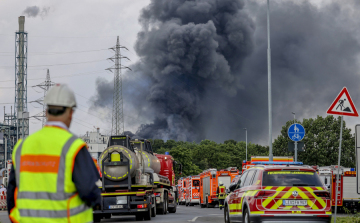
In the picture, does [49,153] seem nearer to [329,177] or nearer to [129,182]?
[129,182]

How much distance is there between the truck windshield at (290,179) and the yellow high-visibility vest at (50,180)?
8.37 meters

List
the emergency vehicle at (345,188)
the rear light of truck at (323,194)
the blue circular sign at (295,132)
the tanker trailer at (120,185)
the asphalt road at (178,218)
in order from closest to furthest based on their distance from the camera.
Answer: the rear light of truck at (323,194) < the asphalt road at (178,218) < the tanker trailer at (120,185) < the blue circular sign at (295,132) < the emergency vehicle at (345,188)

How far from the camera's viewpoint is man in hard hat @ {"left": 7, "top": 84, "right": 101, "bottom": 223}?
152 inches

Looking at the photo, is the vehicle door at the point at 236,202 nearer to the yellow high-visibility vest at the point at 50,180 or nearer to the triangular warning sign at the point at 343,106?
the triangular warning sign at the point at 343,106

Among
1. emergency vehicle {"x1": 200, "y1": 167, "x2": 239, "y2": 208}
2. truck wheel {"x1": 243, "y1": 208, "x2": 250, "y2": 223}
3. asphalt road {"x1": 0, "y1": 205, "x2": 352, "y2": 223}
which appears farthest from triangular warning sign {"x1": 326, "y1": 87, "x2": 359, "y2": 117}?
emergency vehicle {"x1": 200, "y1": 167, "x2": 239, "y2": 208}

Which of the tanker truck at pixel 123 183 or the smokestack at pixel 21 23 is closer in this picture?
the tanker truck at pixel 123 183

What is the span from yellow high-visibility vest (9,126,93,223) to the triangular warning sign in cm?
1036

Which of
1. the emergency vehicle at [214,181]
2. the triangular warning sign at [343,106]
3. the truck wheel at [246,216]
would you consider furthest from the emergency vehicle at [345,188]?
the truck wheel at [246,216]

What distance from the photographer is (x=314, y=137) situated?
228ft

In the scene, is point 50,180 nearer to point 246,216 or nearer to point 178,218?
point 246,216

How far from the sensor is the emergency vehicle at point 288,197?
1168 cm

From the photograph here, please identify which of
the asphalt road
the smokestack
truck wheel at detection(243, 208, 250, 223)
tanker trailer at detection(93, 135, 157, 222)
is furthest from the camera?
the smokestack

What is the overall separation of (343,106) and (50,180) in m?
10.7

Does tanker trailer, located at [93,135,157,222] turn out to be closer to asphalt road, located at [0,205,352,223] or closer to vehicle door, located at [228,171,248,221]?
asphalt road, located at [0,205,352,223]
